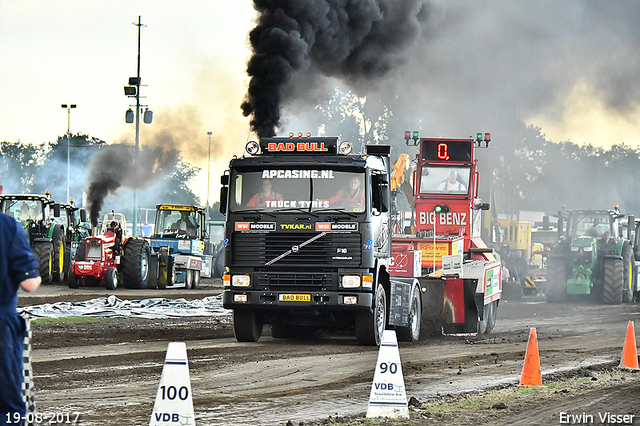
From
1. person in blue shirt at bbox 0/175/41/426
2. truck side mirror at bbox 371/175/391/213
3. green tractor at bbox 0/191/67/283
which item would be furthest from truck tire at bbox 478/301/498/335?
green tractor at bbox 0/191/67/283

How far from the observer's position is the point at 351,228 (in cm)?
1409

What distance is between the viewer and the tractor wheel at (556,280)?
29844mm

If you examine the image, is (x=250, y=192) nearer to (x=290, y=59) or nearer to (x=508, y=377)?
(x=508, y=377)

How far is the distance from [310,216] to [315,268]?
2.63 ft

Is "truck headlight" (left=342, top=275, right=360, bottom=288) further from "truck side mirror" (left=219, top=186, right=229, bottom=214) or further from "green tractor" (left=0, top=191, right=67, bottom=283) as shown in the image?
"green tractor" (left=0, top=191, right=67, bottom=283)

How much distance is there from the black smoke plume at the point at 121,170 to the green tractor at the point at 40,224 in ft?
10.7

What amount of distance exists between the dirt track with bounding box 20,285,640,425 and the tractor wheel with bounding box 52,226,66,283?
1172 centimetres

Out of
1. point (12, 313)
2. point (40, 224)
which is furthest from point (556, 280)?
point (12, 313)

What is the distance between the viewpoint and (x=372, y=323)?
14617mm

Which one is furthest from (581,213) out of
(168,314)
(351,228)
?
(351,228)

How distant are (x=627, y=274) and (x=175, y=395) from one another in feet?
83.9

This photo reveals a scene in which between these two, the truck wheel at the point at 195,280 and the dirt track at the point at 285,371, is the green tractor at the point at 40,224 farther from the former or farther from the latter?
the dirt track at the point at 285,371

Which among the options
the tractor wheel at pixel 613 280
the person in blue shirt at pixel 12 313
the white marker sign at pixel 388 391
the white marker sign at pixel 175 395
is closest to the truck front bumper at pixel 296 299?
the white marker sign at pixel 388 391

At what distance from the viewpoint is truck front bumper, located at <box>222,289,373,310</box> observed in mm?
14078
